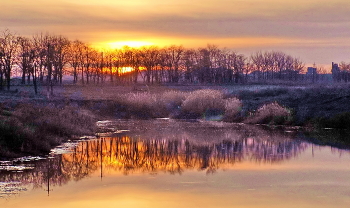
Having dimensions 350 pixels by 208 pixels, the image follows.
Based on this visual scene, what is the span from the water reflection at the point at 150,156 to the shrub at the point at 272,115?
10.2 m

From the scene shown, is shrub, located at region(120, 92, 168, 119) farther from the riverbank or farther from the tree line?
the tree line

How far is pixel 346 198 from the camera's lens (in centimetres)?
1761

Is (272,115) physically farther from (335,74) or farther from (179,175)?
(335,74)

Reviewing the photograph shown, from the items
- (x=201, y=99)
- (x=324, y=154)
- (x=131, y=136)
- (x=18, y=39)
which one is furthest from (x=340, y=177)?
(x=18, y=39)

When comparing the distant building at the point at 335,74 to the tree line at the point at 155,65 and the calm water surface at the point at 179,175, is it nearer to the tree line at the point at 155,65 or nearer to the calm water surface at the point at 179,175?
the tree line at the point at 155,65

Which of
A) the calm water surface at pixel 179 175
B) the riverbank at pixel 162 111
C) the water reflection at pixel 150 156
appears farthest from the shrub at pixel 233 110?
the calm water surface at pixel 179 175

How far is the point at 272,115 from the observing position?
53.6 m

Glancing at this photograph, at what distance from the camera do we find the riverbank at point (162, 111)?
2720cm

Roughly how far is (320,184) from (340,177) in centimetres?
216

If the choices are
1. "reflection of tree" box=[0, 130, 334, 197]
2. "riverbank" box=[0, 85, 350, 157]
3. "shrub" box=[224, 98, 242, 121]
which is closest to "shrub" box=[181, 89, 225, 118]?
"riverbank" box=[0, 85, 350, 157]

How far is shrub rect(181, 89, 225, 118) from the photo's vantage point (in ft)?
206

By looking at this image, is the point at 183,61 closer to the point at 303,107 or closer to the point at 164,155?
the point at 303,107

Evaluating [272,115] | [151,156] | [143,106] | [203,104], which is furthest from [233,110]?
[151,156]

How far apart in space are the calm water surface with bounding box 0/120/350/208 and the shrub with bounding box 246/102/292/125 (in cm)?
1551
